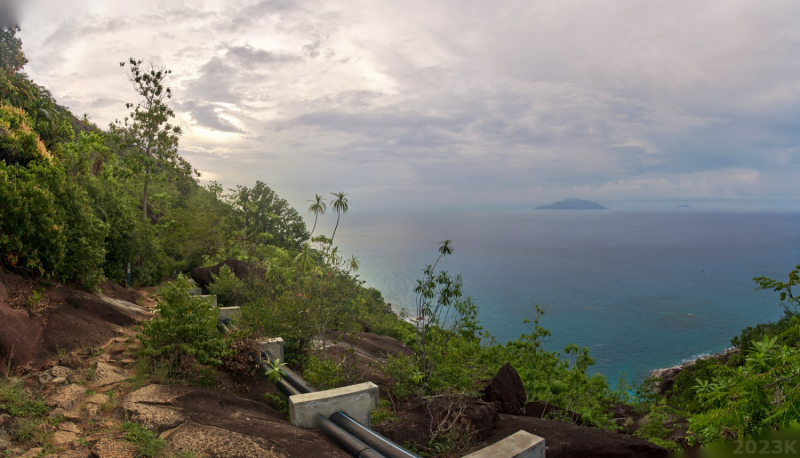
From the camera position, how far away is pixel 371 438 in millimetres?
5539

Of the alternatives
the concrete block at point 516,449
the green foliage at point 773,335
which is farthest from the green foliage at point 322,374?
the green foliage at point 773,335

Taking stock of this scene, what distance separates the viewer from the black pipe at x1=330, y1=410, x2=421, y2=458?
514cm

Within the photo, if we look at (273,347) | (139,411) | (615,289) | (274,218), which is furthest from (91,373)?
(615,289)

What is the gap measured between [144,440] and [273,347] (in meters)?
4.12

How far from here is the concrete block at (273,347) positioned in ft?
28.8

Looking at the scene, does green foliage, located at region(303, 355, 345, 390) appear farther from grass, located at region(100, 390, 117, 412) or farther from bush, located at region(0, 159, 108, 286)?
bush, located at region(0, 159, 108, 286)

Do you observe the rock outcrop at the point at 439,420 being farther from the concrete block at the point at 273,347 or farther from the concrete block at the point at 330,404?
the concrete block at the point at 273,347

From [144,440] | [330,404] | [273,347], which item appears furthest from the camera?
[273,347]

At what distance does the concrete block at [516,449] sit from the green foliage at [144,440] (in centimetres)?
342

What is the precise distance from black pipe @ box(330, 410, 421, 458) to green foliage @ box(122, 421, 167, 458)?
227 cm

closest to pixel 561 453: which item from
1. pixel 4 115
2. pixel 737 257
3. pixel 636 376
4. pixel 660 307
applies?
pixel 4 115

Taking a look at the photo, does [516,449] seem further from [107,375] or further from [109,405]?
[107,375]

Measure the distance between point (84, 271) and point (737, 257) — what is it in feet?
538

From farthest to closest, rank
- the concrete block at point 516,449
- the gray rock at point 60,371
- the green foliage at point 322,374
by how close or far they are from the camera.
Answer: the green foliage at point 322,374 < the gray rock at point 60,371 < the concrete block at point 516,449
